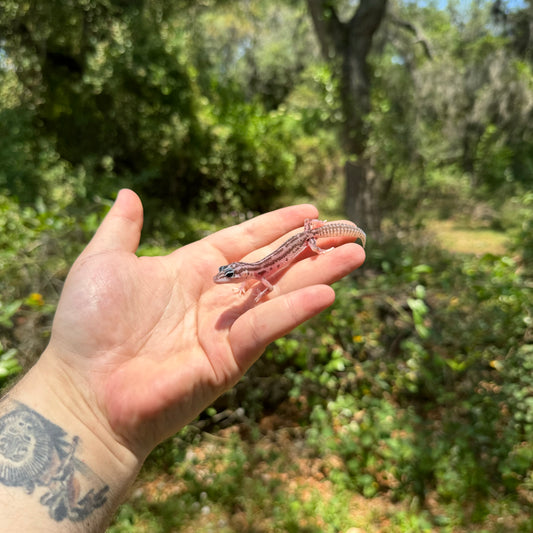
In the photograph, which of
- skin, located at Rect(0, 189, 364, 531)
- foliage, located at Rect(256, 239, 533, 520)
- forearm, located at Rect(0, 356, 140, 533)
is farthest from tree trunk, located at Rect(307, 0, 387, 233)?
forearm, located at Rect(0, 356, 140, 533)

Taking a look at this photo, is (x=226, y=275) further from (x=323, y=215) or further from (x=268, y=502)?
(x=323, y=215)

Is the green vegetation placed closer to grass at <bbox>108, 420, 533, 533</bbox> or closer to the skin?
grass at <bbox>108, 420, 533, 533</bbox>

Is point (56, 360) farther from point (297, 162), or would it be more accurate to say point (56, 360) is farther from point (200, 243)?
point (297, 162)

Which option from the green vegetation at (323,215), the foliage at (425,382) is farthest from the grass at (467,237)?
the foliage at (425,382)

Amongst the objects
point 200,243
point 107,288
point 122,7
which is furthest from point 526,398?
point 122,7

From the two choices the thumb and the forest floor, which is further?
the forest floor

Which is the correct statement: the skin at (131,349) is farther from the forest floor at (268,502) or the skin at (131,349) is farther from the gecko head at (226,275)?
the forest floor at (268,502)
